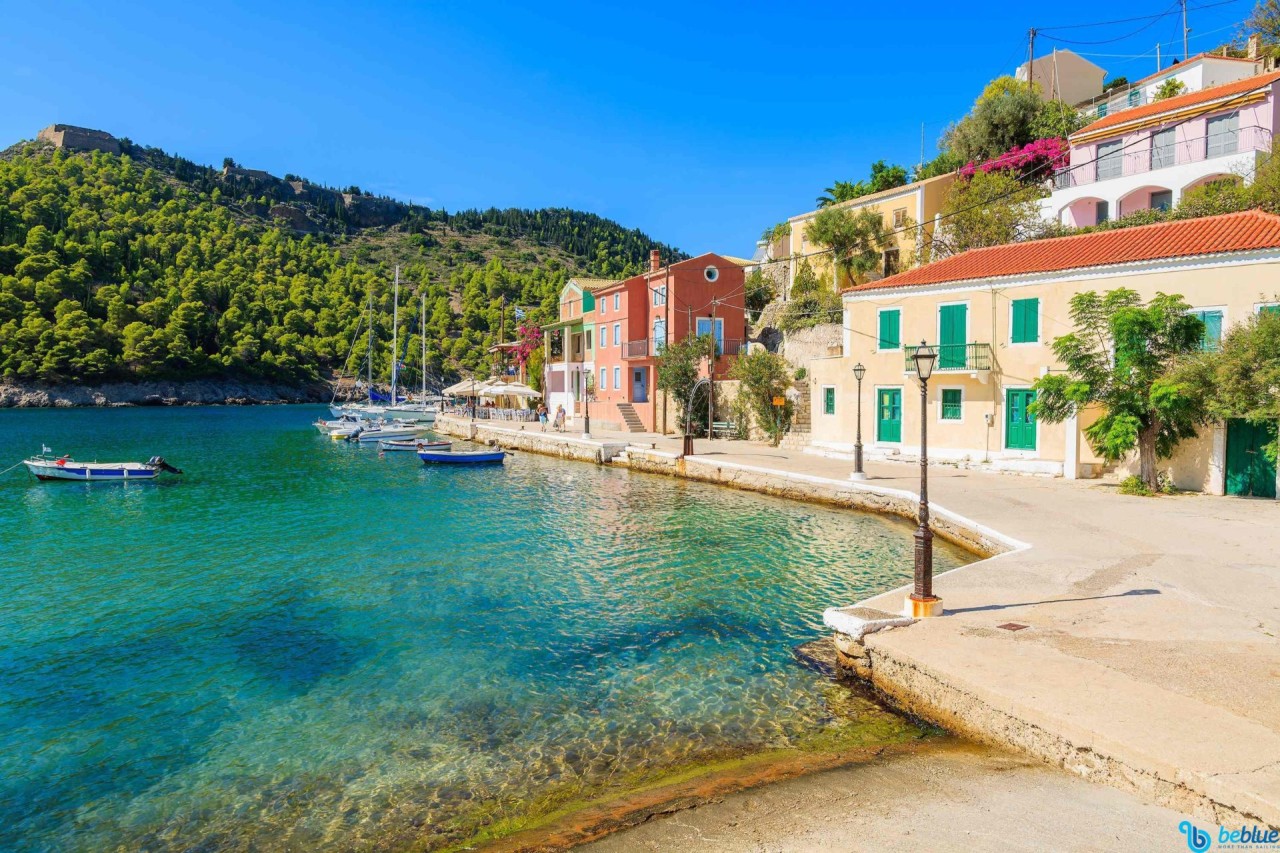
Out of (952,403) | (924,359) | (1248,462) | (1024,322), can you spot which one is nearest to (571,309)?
(952,403)

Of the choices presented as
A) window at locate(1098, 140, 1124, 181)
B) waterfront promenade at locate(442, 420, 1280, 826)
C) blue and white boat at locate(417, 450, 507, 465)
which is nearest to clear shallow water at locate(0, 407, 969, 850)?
waterfront promenade at locate(442, 420, 1280, 826)

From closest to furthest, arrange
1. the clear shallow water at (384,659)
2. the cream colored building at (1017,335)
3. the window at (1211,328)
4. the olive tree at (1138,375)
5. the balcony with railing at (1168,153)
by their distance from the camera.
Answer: the clear shallow water at (384,659) < the olive tree at (1138,375) < the cream colored building at (1017,335) < the window at (1211,328) < the balcony with railing at (1168,153)

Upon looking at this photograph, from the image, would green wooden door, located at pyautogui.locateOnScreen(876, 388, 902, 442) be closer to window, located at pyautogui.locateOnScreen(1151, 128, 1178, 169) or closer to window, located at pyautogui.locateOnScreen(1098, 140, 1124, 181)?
window, located at pyautogui.locateOnScreen(1151, 128, 1178, 169)

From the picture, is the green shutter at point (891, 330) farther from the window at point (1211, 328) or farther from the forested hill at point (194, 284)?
the forested hill at point (194, 284)

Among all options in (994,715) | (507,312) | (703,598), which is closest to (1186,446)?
(703,598)

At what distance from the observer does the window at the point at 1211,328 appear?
17359 mm

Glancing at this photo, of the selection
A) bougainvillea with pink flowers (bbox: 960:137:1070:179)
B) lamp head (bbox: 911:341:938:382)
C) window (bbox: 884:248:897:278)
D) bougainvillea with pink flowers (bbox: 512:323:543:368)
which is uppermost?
bougainvillea with pink flowers (bbox: 960:137:1070:179)

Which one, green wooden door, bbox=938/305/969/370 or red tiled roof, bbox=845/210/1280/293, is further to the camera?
green wooden door, bbox=938/305/969/370

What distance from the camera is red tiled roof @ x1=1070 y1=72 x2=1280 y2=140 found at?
28938 millimetres

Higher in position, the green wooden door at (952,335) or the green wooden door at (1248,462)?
the green wooden door at (952,335)

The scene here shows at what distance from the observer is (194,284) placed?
113562 millimetres

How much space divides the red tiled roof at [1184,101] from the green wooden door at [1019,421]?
17.6 m

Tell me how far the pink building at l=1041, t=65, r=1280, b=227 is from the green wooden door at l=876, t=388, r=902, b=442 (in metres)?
12.4

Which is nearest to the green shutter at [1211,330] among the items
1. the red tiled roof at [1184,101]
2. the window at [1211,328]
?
the window at [1211,328]
